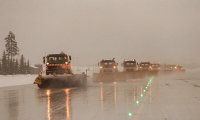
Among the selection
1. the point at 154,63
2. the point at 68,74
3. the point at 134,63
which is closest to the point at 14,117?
the point at 68,74

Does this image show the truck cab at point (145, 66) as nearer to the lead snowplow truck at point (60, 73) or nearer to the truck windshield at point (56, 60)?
the lead snowplow truck at point (60, 73)

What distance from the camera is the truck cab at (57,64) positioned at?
2322 centimetres

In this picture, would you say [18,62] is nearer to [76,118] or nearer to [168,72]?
[168,72]

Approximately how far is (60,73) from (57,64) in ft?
2.75

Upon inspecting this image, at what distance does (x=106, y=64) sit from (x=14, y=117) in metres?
28.8

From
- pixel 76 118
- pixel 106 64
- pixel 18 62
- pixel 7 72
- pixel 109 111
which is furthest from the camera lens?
pixel 18 62

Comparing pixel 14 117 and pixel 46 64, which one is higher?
pixel 46 64

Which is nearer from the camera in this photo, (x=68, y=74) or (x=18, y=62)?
(x=68, y=74)

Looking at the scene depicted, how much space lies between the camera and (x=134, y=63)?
41469mm

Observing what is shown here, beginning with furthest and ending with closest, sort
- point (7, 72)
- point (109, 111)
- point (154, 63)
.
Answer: point (7, 72), point (154, 63), point (109, 111)

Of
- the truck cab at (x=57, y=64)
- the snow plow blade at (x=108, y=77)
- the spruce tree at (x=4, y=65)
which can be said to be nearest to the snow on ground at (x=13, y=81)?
the truck cab at (x=57, y=64)

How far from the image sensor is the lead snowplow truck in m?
22.0

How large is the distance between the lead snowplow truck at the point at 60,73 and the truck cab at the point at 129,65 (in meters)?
17.5

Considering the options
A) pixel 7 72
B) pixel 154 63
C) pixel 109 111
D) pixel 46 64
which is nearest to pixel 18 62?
pixel 7 72
